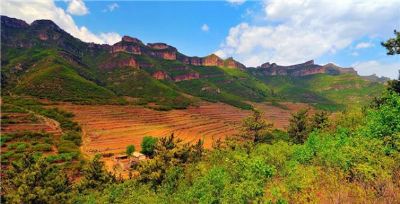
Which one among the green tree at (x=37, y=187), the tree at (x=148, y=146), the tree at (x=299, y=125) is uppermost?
the tree at (x=299, y=125)

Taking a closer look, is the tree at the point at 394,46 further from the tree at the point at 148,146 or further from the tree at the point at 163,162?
the tree at the point at 148,146

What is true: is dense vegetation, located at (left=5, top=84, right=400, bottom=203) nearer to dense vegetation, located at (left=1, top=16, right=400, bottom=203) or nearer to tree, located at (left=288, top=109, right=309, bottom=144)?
dense vegetation, located at (left=1, top=16, right=400, bottom=203)

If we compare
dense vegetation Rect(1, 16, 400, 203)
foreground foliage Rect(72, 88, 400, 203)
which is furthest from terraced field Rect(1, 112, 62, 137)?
foreground foliage Rect(72, 88, 400, 203)

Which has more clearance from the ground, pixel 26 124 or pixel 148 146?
pixel 26 124

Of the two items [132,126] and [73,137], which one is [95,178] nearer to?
[73,137]

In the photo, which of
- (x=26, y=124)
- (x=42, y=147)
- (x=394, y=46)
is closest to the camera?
(x=394, y=46)

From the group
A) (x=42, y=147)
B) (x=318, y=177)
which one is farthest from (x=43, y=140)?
(x=318, y=177)

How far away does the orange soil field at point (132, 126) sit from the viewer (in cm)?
11880

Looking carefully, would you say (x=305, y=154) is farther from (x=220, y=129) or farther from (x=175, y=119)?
(x=175, y=119)

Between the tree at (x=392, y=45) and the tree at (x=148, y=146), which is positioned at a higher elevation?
the tree at (x=392, y=45)

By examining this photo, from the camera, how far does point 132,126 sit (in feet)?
482

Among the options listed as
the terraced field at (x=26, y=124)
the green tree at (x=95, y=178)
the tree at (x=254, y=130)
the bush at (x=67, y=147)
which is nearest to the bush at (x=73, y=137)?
the terraced field at (x=26, y=124)

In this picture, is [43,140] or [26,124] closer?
[43,140]

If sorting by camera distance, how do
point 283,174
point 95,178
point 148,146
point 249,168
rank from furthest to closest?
point 148,146 < point 95,178 < point 249,168 < point 283,174
